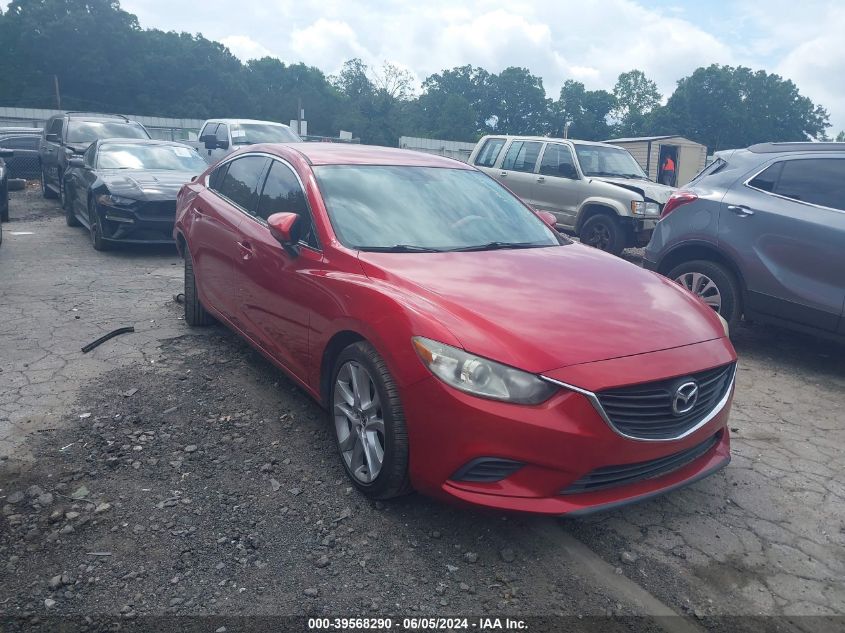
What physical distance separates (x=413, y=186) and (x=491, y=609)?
252cm

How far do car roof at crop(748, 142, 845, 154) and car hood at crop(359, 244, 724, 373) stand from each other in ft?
8.79

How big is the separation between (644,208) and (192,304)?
269 inches

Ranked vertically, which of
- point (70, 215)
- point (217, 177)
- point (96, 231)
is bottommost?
point (70, 215)

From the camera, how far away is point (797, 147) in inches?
225

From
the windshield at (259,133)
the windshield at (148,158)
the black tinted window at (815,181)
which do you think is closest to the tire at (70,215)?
the windshield at (148,158)

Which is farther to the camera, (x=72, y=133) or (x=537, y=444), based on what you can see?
(x=72, y=133)

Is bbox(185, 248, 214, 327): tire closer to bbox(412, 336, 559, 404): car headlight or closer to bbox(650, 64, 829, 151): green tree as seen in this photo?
bbox(412, 336, 559, 404): car headlight

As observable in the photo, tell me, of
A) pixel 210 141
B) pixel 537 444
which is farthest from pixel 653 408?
pixel 210 141

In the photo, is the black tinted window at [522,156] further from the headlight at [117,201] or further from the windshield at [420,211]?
the windshield at [420,211]

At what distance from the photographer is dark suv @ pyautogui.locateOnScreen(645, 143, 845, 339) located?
5.22m

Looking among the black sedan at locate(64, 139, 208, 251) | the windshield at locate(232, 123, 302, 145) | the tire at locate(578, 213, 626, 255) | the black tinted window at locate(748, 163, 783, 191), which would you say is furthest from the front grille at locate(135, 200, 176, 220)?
the windshield at locate(232, 123, 302, 145)

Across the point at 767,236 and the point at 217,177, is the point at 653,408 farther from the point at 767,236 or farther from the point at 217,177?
the point at 217,177

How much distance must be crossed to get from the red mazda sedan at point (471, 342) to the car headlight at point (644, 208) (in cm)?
593

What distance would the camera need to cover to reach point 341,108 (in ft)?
215
